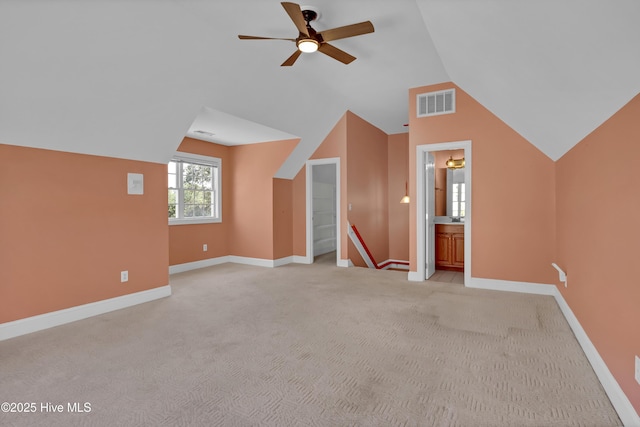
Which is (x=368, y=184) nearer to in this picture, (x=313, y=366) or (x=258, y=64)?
(x=258, y=64)

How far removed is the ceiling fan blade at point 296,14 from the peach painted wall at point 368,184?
3.49 metres

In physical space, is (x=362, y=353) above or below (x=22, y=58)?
below

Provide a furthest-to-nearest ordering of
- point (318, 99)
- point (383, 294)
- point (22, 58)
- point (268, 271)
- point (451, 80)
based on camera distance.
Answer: point (268, 271) → point (318, 99) → point (451, 80) → point (383, 294) → point (22, 58)

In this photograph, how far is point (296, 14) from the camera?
2.64 m

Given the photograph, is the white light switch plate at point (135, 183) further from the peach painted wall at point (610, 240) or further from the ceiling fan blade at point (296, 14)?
the peach painted wall at point (610, 240)

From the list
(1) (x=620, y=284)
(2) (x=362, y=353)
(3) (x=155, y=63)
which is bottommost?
(2) (x=362, y=353)

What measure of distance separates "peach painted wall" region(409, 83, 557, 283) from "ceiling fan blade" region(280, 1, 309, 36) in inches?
113

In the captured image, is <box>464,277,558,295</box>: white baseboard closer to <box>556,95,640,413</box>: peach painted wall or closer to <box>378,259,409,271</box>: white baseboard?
<box>556,95,640,413</box>: peach painted wall

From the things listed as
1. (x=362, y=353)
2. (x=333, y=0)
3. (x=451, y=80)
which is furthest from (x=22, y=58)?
(x=451, y=80)

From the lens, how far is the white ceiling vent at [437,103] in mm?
4879

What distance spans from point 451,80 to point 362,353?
13.4 ft

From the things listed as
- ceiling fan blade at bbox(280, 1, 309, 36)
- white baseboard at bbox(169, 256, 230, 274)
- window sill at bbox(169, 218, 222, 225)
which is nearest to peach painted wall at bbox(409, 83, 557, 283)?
ceiling fan blade at bbox(280, 1, 309, 36)

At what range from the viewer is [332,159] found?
21.0 feet

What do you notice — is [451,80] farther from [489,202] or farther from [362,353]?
[362,353]
